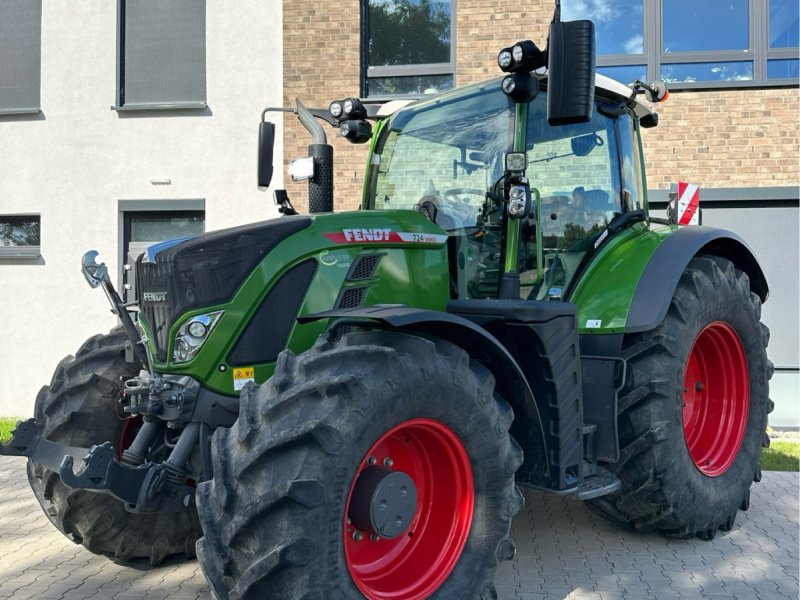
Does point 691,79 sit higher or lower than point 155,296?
higher

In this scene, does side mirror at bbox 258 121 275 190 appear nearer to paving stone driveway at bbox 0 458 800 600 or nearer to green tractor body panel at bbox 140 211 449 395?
green tractor body panel at bbox 140 211 449 395

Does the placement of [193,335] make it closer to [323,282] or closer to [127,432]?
[323,282]

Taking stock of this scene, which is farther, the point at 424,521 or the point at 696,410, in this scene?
the point at 696,410

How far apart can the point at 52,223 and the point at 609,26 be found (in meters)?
6.78

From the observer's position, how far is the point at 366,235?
3.56 meters

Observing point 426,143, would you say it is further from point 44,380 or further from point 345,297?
point 44,380

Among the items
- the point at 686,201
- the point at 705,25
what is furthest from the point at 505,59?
the point at 705,25

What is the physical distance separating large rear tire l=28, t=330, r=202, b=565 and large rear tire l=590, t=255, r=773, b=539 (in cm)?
236

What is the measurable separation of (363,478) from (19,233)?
27.4ft

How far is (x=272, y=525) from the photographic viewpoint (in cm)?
256

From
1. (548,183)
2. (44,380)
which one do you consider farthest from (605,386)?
(44,380)

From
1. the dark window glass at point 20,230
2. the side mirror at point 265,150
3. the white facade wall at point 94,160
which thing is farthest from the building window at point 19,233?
the side mirror at point 265,150

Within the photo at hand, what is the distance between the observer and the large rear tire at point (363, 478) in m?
2.57

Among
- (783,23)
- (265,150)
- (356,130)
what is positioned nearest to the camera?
(265,150)
